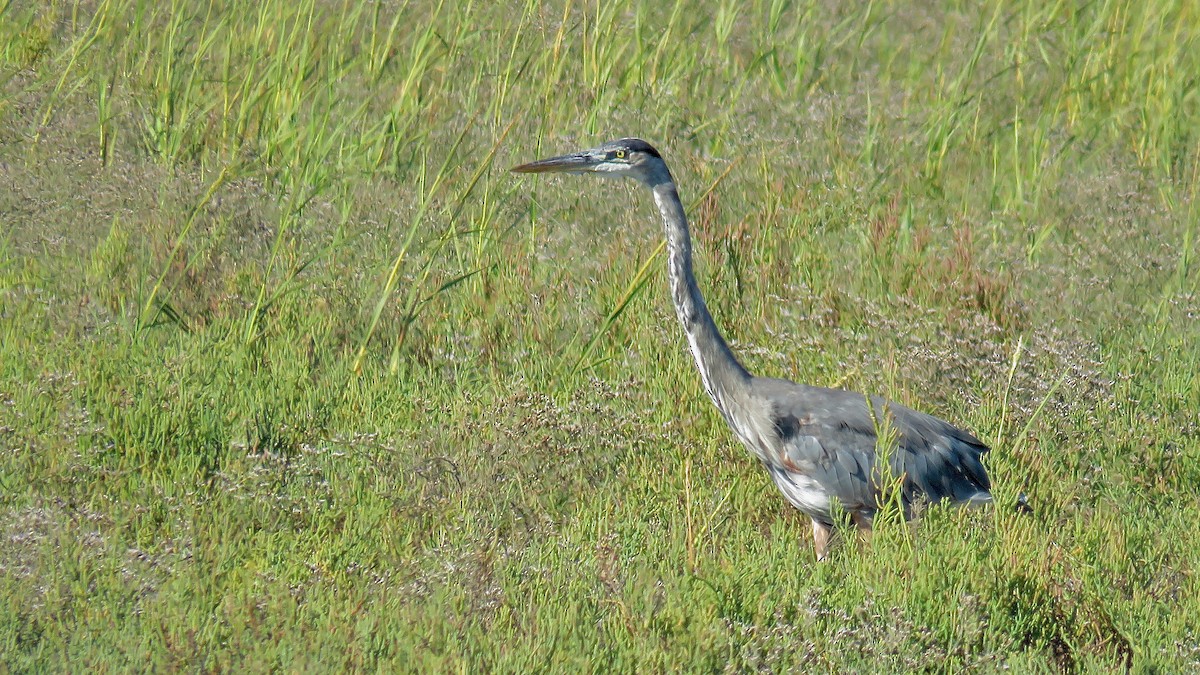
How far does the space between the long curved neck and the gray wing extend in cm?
12

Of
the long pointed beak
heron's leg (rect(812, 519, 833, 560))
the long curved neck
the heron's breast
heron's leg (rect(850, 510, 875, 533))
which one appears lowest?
heron's leg (rect(850, 510, 875, 533))

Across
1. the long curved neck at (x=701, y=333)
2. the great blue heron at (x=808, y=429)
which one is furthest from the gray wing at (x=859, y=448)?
the long curved neck at (x=701, y=333)

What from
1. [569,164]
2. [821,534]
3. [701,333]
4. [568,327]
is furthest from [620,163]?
[821,534]

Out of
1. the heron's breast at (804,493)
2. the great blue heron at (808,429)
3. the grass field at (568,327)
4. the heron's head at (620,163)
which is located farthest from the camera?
the heron's head at (620,163)

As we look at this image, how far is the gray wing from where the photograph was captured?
172 inches

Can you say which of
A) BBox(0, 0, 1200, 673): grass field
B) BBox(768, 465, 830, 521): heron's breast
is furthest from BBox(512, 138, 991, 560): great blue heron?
BBox(0, 0, 1200, 673): grass field

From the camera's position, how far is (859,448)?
4.44 meters

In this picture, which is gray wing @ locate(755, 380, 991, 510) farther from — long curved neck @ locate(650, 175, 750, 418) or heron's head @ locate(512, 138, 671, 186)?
heron's head @ locate(512, 138, 671, 186)

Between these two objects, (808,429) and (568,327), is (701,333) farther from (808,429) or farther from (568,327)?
(568,327)

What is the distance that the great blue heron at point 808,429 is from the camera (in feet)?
14.3

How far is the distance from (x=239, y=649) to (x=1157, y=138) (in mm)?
5633

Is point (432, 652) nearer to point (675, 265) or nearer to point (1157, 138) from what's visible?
point (675, 265)

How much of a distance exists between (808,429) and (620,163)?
1.13m

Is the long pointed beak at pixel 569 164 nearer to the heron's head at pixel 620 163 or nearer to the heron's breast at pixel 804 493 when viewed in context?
the heron's head at pixel 620 163
